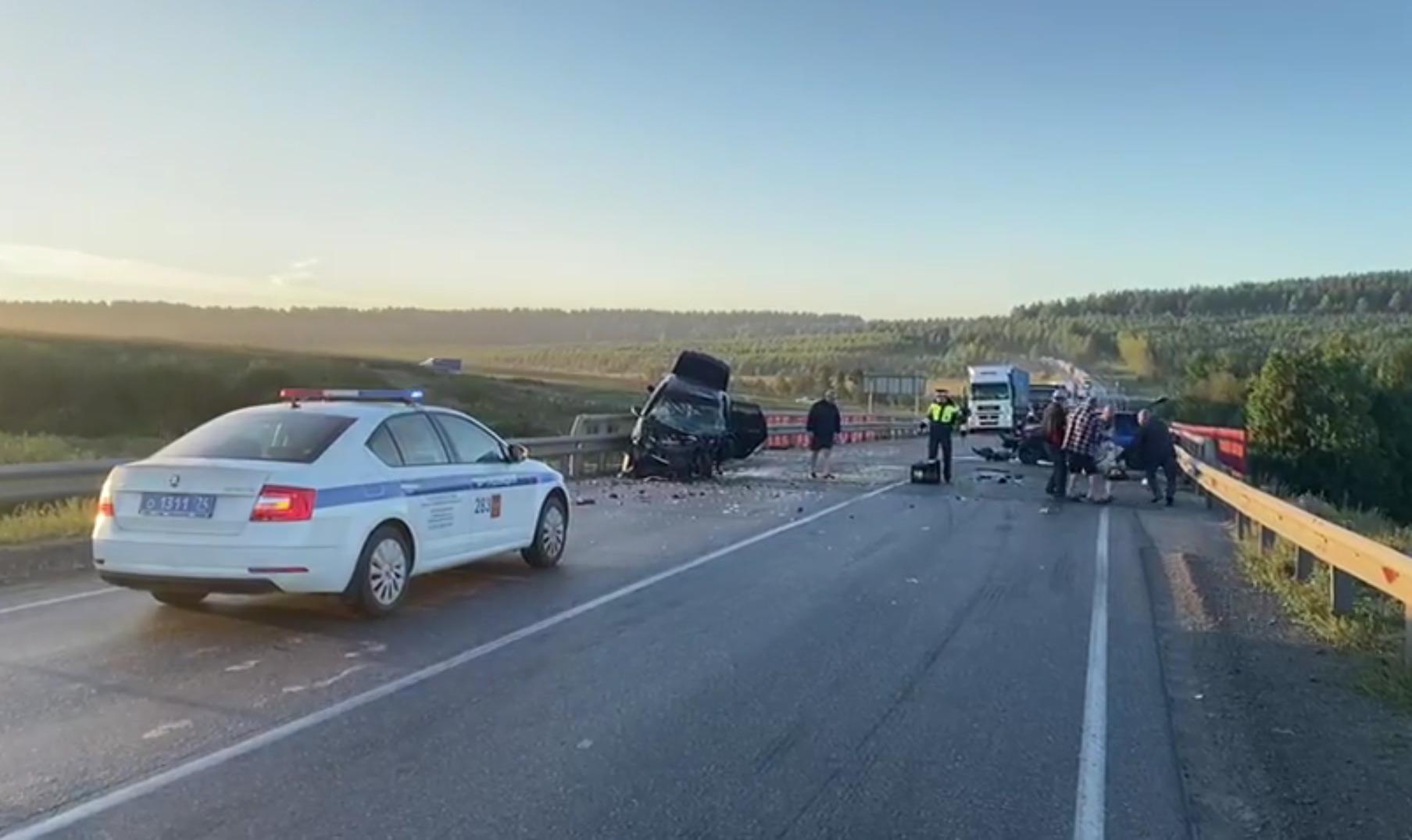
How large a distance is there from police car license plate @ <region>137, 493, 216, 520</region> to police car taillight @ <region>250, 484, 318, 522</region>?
0.32m

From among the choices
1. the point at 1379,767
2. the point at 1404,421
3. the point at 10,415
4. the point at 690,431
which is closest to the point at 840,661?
the point at 1379,767

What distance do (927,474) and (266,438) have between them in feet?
55.7

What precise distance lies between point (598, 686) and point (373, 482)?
283 cm

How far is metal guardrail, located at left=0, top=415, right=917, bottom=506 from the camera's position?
12656mm

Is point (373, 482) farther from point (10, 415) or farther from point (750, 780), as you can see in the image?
point (10, 415)

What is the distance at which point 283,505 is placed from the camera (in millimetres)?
8445

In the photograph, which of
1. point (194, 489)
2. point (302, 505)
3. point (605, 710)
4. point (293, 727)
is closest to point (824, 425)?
point (302, 505)

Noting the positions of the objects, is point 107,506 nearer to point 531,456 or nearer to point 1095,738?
point 1095,738

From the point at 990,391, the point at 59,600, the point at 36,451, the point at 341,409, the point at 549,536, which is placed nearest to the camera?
the point at 341,409

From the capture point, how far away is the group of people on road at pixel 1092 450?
2125 centimetres

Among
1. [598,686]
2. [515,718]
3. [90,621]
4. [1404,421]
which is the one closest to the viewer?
[515,718]

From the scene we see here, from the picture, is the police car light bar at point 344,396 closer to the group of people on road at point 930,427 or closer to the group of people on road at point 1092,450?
the group of people on road at point 1092,450

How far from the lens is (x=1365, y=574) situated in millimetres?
8562

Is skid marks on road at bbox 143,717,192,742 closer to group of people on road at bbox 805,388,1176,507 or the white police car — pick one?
the white police car
